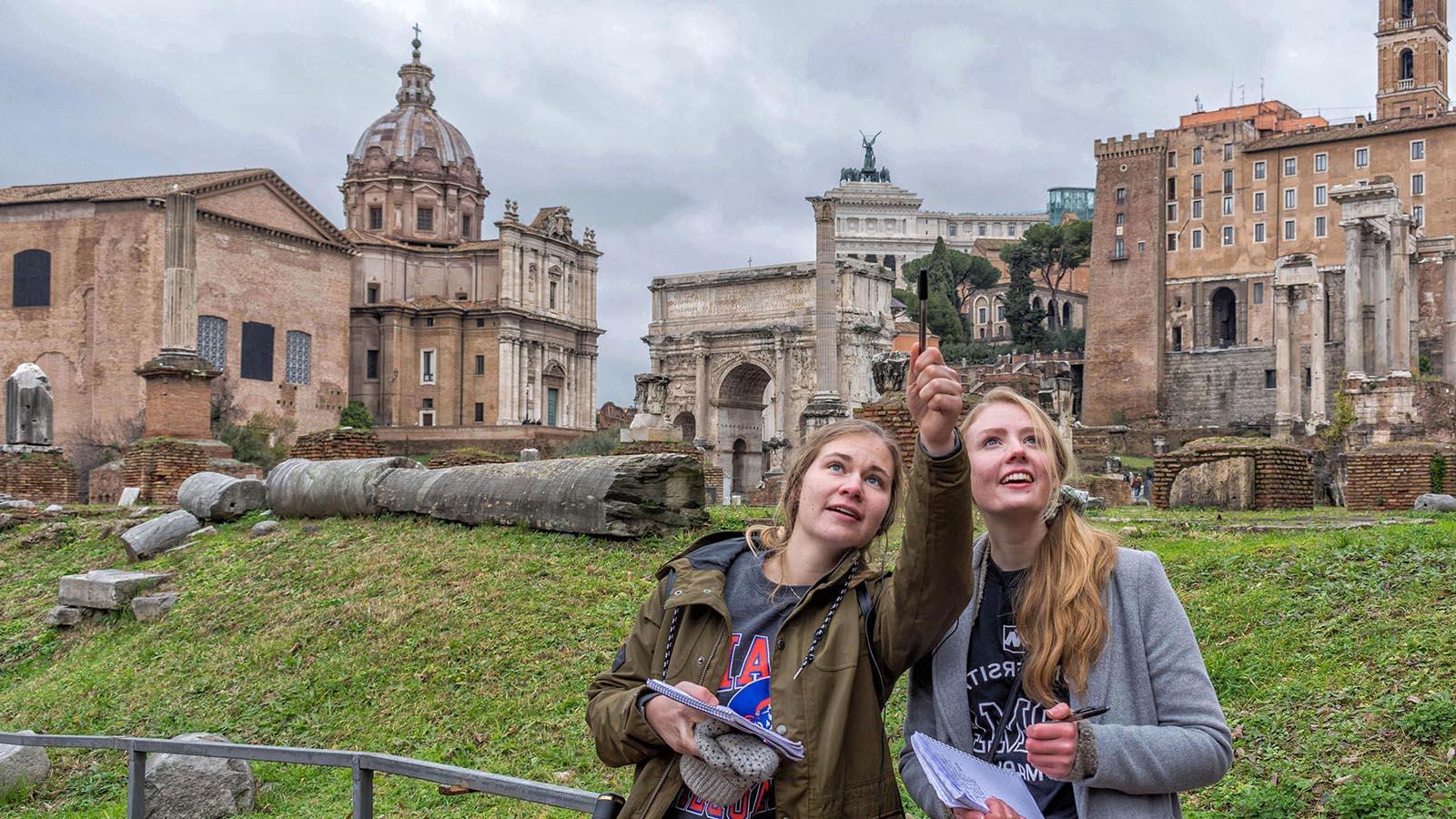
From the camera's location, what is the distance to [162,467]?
55.9 ft

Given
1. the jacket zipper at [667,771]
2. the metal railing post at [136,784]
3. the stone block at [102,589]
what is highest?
the jacket zipper at [667,771]

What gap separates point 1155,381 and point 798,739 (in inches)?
2337

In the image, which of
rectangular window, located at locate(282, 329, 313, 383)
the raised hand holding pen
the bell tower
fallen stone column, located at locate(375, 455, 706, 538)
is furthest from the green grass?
the bell tower

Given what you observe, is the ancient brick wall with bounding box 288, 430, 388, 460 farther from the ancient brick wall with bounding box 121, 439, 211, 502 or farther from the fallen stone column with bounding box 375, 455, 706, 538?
the fallen stone column with bounding box 375, 455, 706, 538

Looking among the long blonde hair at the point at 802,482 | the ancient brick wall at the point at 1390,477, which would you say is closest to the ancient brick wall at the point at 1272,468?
the ancient brick wall at the point at 1390,477

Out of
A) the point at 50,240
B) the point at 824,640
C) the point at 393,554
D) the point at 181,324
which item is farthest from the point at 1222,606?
the point at 50,240

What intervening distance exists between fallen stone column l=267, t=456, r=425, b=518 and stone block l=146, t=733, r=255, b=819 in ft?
17.6

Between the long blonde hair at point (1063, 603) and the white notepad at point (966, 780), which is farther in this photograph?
the long blonde hair at point (1063, 603)

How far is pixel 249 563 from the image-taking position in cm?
1005

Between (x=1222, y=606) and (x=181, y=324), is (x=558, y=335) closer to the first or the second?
(x=181, y=324)

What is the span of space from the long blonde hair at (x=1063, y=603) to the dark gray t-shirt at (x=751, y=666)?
1.79ft

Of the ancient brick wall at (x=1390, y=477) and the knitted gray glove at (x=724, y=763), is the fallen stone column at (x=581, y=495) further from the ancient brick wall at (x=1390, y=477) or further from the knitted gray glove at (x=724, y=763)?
the ancient brick wall at (x=1390, y=477)

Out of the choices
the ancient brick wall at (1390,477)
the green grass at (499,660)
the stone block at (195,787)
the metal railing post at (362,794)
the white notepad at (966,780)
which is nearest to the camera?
the white notepad at (966,780)

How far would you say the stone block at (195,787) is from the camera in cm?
559
